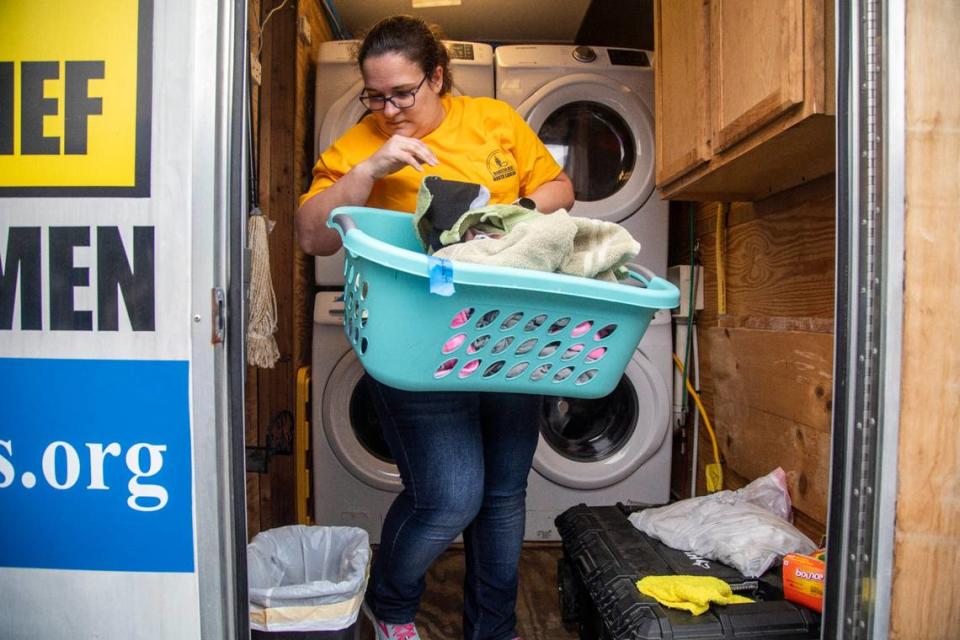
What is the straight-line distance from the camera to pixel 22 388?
96 cm

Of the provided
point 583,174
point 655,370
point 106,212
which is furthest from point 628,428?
point 106,212

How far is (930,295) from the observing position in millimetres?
988

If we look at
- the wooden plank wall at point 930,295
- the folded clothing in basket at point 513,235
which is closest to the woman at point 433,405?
the folded clothing in basket at point 513,235

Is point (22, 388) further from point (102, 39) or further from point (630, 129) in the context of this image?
point (630, 129)


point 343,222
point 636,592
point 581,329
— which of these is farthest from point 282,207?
point 636,592

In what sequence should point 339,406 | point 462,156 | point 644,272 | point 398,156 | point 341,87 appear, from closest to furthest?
point 398,156 → point 644,272 → point 462,156 → point 339,406 → point 341,87

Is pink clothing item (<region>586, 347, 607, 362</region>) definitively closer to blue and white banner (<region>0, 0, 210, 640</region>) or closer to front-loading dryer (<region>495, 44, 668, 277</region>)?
blue and white banner (<region>0, 0, 210, 640</region>)

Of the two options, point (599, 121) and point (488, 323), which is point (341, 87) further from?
point (488, 323)

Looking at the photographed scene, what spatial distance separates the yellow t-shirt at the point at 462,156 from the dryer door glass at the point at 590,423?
1024 mm

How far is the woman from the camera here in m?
1.25

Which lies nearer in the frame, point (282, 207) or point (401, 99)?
point (401, 99)

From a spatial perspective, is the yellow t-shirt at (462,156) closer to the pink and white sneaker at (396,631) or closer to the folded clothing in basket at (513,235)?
the folded clothing in basket at (513,235)

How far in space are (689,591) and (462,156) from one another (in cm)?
94

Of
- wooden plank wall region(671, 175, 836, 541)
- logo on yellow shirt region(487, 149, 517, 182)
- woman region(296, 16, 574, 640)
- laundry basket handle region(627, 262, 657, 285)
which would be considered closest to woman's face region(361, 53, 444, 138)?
woman region(296, 16, 574, 640)
